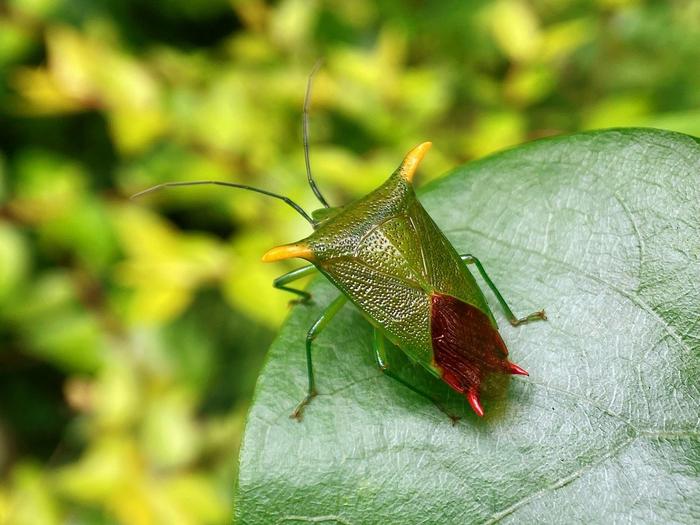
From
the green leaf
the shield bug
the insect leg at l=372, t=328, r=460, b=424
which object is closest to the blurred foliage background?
the shield bug

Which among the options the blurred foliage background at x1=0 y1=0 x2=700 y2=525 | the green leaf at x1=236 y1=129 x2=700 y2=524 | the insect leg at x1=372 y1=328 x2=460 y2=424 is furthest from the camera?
the blurred foliage background at x1=0 y1=0 x2=700 y2=525

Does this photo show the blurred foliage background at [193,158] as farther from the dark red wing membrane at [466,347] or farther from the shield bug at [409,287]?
the dark red wing membrane at [466,347]

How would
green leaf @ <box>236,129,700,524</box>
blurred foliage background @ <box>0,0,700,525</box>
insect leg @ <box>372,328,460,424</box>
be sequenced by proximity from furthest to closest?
blurred foliage background @ <box>0,0,700,525</box>
insect leg @ <box>372,328,460,424</box>
green leaf @ <box>236,129,700,524</box>

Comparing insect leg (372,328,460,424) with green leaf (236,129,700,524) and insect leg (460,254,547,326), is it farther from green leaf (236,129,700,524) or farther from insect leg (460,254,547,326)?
insect leg (460,254,547,326)

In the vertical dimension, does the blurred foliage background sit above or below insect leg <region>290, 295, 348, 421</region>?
above

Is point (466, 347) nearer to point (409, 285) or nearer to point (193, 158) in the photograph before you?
point (409, 285)
